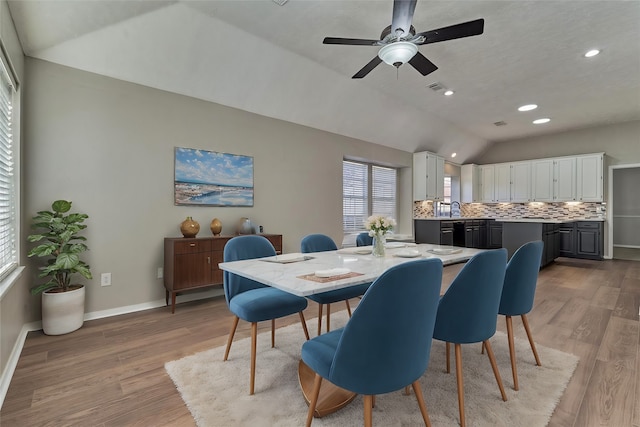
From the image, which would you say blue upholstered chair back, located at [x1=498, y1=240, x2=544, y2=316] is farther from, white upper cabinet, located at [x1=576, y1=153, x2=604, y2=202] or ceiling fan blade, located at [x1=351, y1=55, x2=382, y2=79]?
white upper cabinet, located at [x1=576, y1=153, x2=604, y2=202]

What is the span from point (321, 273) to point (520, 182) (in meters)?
8.26

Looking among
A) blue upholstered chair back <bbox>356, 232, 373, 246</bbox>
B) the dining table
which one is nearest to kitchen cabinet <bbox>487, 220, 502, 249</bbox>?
blue upholstered chair back <bbox>356, 232, 373, 246</bbox>

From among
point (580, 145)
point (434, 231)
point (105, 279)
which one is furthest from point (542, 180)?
point (105, 279)

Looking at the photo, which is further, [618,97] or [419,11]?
[618,97]

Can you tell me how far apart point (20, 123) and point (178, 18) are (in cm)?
165

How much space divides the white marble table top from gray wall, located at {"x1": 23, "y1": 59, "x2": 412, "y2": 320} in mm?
1891

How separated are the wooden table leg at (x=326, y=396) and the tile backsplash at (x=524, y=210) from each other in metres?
5.69

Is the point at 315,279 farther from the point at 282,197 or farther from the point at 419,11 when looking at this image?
the point at 282,197

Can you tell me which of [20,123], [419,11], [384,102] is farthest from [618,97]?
[20,123]

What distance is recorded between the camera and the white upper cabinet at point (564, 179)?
713 cm

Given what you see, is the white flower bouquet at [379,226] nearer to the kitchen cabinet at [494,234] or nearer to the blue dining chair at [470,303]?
the blue dining chair at [470,303]

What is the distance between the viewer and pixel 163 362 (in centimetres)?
222

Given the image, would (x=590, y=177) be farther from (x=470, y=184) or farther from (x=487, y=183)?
(x=470, y=184)

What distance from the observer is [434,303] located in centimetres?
130
